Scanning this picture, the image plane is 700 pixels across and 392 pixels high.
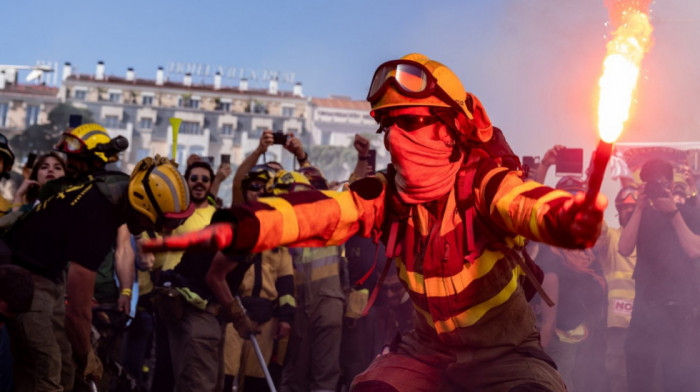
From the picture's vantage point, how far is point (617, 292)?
27.7 ft

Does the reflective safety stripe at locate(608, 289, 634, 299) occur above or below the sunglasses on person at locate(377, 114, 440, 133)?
below

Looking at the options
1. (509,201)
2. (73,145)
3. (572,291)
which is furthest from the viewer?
(572,291)

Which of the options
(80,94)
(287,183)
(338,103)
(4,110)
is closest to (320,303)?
(287,183)

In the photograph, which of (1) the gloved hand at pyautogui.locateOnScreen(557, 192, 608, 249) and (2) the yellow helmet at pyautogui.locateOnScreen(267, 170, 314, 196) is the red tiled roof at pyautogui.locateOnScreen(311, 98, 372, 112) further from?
(1) the gloved hand at pyautogui.locateOnScreen(557, 192, 608, 249)

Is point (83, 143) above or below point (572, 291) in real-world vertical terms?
above

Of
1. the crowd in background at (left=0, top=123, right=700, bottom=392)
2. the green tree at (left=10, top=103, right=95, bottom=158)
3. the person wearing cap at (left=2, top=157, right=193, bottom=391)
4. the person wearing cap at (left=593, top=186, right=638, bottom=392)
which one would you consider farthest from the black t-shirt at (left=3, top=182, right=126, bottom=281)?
the green tree at (left=10, top=103, right=95, bottom=158)

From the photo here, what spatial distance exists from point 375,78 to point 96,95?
8512 cm

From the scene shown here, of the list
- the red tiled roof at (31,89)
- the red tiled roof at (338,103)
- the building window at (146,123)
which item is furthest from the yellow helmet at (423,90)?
the red tiled roof at (338,103)

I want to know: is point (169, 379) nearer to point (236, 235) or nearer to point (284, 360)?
point (284, 360)

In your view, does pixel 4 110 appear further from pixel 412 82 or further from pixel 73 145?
pixel 412 82

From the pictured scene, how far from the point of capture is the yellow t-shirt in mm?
6609

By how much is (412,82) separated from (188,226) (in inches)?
164

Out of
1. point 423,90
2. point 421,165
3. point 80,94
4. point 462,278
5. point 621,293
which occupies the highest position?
point 80,94

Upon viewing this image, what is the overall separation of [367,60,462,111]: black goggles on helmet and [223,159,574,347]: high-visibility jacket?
1.17ft
